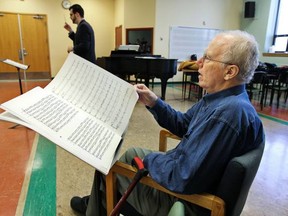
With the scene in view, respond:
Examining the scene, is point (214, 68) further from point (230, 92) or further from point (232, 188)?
point (232, 188)

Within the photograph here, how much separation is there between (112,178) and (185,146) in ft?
1.18

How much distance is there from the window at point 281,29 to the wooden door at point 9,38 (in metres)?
8.24

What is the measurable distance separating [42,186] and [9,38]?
717 centimetres

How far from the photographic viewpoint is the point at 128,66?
4496mm

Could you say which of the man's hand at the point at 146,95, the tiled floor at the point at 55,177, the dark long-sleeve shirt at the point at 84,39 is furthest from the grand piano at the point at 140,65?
the man's hand at the point at 146,95

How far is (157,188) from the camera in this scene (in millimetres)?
896

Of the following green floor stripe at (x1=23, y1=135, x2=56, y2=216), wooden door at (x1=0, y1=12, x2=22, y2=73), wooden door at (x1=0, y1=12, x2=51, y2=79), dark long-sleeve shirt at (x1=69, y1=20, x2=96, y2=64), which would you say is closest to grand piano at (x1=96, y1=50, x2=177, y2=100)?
dark long-sleeve shirt at (x1=69, y1=20, x2=96, y2=64)

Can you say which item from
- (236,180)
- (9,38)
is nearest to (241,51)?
(236,180)

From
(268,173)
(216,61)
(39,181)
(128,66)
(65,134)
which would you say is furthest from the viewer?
(128,66)

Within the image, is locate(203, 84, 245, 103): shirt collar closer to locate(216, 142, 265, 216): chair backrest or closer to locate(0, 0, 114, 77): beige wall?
locate(216, 142, 265, 216): chair backrest

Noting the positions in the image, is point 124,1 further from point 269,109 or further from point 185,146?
point 185,146

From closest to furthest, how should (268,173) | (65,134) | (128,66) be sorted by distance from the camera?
1. (65,134)
2. (268,173)
3. (128,66)

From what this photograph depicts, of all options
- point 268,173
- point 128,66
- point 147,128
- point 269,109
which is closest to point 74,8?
point 128,66

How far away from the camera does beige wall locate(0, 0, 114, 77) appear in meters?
7.27
